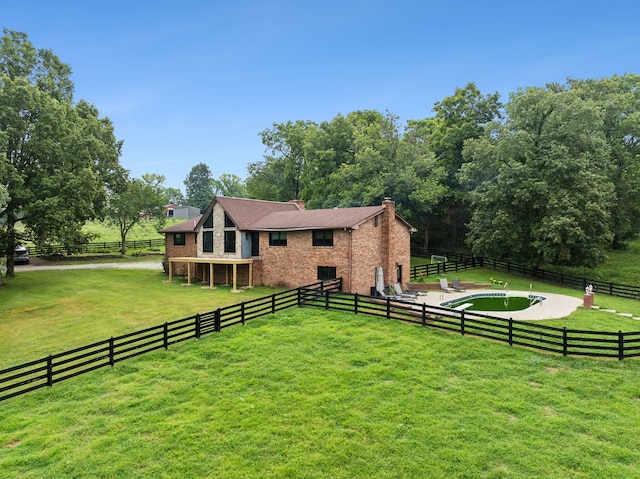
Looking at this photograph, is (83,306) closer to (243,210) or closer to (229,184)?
(243,210)

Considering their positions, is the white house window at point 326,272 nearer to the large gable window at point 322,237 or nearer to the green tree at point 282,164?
the large gable window at point 322,237

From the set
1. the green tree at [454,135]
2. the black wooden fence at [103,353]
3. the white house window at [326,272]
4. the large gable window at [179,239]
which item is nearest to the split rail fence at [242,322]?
the black wooden fence at [103,353]

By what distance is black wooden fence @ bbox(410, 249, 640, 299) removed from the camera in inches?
1017

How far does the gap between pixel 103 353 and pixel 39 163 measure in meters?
18.9

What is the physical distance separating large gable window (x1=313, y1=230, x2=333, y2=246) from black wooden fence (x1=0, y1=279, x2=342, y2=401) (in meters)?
4.33

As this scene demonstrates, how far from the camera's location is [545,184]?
92.5ft

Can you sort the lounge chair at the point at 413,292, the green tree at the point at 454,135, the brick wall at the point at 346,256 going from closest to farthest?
the brick wall at the point at 346,256 → the lounge chair at the point at 413,292 → the green tree at the point at 454,135

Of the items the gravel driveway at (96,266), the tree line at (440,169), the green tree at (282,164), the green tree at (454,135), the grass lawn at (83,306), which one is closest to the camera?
the grass lawn at (83,306)

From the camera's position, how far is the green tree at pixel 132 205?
125 ft

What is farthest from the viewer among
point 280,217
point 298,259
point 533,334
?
point 280,217

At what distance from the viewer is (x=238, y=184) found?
285 feet

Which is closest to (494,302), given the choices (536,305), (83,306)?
(536,305)

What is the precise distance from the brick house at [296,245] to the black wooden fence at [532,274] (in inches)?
229

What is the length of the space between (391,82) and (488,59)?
9.35 metres
